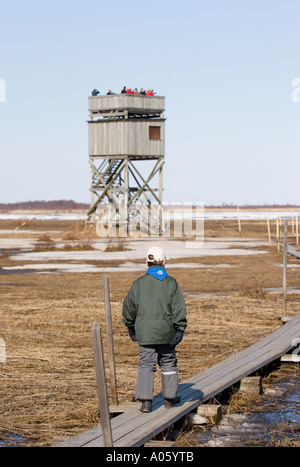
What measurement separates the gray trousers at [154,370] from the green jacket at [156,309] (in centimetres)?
15

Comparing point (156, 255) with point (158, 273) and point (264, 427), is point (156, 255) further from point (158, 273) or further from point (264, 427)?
point (264, 427)

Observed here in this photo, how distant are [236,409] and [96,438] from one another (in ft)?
8.96

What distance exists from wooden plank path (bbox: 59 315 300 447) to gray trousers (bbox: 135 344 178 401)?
→ 19cm

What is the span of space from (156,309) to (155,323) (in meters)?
0.14

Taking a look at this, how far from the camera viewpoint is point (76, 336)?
46.4ft

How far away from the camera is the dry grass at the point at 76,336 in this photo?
8852 mm

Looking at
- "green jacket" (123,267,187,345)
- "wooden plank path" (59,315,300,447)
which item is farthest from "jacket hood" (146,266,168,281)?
"wooden plank path" (59,315,300,447)

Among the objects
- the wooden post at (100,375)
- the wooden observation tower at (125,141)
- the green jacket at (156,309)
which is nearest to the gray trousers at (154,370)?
the green jacket at (156,309)

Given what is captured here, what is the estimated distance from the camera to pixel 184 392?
8.80 metres

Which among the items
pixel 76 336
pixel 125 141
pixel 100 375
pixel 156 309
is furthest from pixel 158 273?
pixel 125 141

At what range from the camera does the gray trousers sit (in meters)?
7.84

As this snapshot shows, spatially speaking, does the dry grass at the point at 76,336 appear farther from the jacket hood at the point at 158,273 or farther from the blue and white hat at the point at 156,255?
the blue and white hat at the point at 156,255

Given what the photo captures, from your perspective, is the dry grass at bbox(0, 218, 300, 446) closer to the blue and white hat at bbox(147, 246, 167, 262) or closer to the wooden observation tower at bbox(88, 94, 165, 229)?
the blue and white hat at bbox(147, 246, 167, 262)
